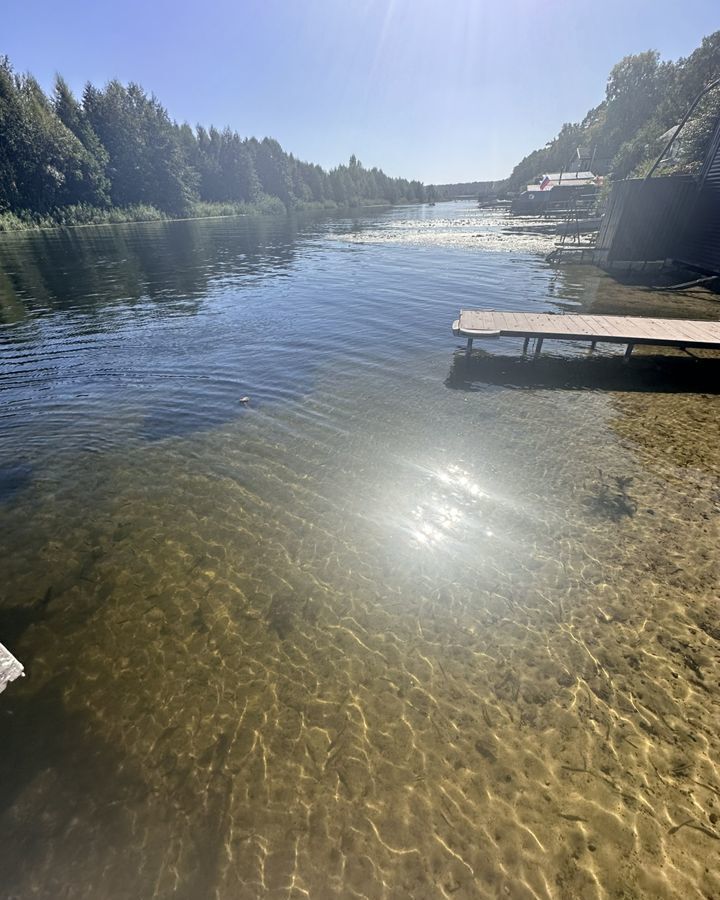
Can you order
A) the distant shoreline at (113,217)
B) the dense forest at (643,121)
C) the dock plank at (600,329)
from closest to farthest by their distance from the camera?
the dock plank at (600,329) < the dense forest at (643,121) < the distant shoreline at (113,217)

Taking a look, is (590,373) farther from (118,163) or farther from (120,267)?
(118,163)

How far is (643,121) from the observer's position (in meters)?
107

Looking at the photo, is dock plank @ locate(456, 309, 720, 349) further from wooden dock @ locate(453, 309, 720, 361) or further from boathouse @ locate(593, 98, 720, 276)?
boathouse @ locate(593, 98, 720, 276)

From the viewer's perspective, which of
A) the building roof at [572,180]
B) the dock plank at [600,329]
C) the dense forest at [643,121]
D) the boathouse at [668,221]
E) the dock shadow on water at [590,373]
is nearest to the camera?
the dock shadow on water at [590,373]

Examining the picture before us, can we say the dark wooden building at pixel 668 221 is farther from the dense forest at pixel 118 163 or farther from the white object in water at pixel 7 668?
the dense forest at pixel 118 163

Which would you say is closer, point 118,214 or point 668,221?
point 668,221

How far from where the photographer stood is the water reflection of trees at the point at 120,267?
2341 cm

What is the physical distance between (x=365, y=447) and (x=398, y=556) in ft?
10.7

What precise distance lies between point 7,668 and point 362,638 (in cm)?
422

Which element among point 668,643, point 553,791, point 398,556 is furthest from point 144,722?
point 668,643

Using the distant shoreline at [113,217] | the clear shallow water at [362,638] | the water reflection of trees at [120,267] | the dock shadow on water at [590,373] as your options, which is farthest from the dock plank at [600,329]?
the distant shoreline at [113,217]

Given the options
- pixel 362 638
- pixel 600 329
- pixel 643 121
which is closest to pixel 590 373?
pixel 600 329

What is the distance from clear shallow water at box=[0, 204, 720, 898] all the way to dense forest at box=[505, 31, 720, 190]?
Answer: 32.6 meters

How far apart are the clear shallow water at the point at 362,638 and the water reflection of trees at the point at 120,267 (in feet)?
48.7
